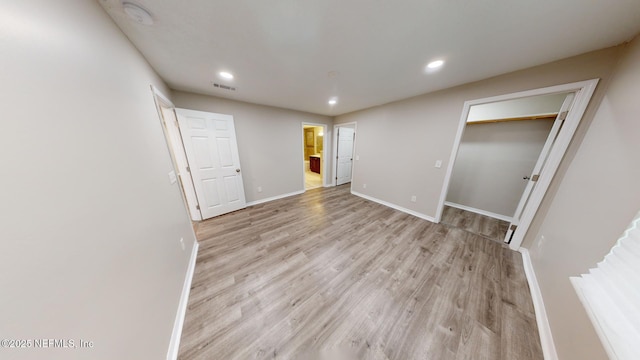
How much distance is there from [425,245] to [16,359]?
2.95 m

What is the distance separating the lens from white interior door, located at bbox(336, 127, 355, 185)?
14.4ft

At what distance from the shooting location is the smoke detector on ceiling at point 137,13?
1019 mm

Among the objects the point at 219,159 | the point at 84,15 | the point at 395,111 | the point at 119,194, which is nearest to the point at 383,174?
the point at 395,111

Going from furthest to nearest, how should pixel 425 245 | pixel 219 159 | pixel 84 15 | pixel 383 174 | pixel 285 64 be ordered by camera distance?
pixel 383 174, pixel 219 159, pixel 425 245, pixel 285 64, pixel 84 15

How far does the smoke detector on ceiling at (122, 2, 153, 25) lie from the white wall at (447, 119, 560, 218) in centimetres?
445

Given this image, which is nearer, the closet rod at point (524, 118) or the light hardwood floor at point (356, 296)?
the light hardwood floor at point (356, 296)

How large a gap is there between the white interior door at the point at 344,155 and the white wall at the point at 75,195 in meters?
3.78

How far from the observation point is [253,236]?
2.41 metres

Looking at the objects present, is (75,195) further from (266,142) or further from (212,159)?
(266,142)

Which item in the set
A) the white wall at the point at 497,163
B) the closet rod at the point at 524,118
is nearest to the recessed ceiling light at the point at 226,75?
the closet rod at the point at 524,118

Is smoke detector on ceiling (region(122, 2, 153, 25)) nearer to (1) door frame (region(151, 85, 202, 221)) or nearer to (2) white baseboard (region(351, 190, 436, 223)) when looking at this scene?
(1) door frame (region(151, 85, 202, 221))

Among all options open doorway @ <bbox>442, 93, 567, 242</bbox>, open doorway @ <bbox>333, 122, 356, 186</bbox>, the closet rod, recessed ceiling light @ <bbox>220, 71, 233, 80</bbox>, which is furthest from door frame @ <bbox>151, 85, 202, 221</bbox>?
the closet rod

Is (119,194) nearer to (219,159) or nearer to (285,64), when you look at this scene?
(285,64)

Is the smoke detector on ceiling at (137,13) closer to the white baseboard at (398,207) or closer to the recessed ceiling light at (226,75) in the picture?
the recessed ceiling light at (226,75)
